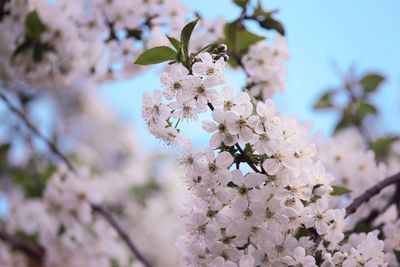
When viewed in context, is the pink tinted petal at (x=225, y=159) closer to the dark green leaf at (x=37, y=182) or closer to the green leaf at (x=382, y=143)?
the green leaf at (x=382, y=143)

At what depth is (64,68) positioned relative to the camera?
2.17 m

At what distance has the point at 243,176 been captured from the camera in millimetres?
1099

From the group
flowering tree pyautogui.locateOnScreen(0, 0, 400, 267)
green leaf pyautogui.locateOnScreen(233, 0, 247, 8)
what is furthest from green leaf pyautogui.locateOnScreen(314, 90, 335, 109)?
green leaf pyautogui.locateOnScreen(233, 0, 247, 8)

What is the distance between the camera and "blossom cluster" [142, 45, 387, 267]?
1097mm

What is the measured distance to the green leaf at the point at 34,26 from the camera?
197cm

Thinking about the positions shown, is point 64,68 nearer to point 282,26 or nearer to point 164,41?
point 164,41

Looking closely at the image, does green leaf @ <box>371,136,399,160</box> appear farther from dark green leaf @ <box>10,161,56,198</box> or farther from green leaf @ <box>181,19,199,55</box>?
dark green leaf @ <box>10,161,56,198</box>

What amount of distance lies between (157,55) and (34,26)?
925 mm

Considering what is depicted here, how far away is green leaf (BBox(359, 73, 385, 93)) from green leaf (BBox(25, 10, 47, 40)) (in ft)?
4.00

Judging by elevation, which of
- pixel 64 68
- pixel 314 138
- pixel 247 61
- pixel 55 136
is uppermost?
pixel 55 136

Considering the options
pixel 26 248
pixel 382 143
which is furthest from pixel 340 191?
pixel 26 248

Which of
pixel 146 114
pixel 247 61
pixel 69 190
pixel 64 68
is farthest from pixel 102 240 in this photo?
pixel 146 114

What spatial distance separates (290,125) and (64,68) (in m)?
1.21

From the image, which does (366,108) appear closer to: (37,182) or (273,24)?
(273,24)
